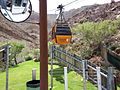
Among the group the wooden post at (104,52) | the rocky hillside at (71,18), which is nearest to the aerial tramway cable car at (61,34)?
the rocky hillside at (71,18)

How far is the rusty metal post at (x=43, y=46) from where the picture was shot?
7.96ft

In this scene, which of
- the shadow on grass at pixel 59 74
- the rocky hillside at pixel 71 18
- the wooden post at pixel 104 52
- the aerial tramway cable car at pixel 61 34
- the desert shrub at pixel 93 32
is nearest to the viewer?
the aerial tramway cable car at pixel 61 34

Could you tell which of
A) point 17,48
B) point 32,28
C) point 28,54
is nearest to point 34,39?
point 32,28

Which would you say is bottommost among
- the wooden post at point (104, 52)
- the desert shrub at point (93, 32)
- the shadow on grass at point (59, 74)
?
the shadow on grass at point (59, 74)

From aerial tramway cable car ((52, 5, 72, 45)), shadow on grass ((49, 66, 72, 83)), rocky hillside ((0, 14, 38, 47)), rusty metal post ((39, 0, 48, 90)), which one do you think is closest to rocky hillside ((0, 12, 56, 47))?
rocky hillside ((0, 14, 38, 47))

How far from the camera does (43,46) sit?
2.48m

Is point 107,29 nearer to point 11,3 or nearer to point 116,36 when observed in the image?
point 116,36

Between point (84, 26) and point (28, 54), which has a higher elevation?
point (84, 26)

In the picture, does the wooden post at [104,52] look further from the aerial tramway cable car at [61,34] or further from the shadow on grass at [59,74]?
the aerial tramway cable car at [61,34]

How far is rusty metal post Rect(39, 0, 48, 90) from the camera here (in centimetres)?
243

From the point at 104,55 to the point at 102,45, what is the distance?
76cm

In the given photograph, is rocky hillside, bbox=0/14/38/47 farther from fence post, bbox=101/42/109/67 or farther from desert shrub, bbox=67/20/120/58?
fence post, bbox=101/42/109/67

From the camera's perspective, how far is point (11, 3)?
2.65 meters

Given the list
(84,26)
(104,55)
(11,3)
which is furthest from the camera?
(84,26)
